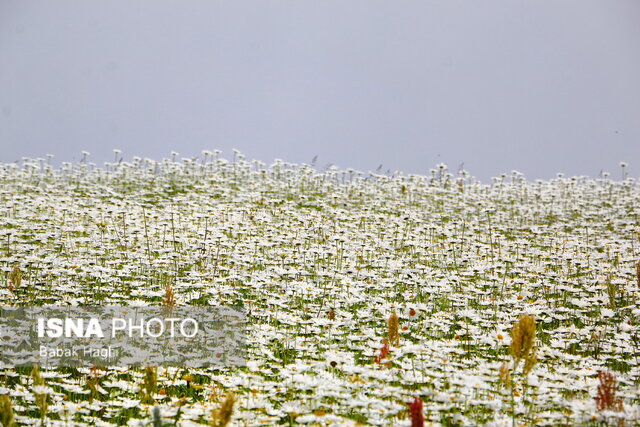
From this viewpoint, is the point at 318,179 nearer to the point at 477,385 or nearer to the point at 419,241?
the point at 419,241

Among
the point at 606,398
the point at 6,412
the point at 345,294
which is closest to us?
the point at 6,412

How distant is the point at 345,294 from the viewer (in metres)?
9.91

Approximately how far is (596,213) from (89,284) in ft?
47.9

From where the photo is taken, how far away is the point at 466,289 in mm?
10203

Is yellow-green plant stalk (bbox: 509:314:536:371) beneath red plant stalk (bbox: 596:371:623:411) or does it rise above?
above

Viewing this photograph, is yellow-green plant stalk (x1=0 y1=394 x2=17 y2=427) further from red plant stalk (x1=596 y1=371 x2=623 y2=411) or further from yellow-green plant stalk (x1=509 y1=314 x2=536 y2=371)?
red plant stalk (x1=596 y1=371 x2=623 y2=411)

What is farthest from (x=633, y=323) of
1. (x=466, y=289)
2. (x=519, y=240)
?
(x=519, y=240)

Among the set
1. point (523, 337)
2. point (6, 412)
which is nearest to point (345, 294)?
point (523, 337)

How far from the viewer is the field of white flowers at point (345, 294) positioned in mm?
5777

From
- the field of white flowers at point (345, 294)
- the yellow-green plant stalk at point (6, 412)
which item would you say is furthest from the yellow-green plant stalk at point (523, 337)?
the yellow-green plant stalk at point (6, 412)

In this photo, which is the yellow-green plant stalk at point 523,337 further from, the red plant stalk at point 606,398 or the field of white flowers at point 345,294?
the red plant stalk at point 606,398

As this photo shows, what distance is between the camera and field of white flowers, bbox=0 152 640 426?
227 inches

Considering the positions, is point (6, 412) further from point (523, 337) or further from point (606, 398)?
point (606, 398)

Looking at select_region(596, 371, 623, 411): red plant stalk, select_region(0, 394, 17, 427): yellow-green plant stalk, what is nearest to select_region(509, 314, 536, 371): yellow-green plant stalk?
select_region(596, 371, 623, 411): red plant stalk
